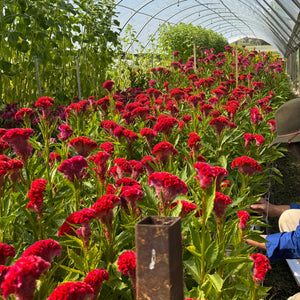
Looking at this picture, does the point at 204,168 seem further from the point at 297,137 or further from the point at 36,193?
the point at 297,137

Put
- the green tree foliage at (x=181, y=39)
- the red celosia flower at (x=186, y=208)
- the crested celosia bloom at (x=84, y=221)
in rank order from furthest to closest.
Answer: the green tree foliage at (x=181, y=39) → the red celosia flower at (x=186, y=208) → the crested celosia bloom at (x=84, y=221)

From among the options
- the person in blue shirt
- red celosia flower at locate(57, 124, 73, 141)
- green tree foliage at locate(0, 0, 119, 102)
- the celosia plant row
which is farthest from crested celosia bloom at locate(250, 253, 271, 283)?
green tree foliage at locate(0, 0, 119, 102)

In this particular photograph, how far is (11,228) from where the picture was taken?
1734 mm

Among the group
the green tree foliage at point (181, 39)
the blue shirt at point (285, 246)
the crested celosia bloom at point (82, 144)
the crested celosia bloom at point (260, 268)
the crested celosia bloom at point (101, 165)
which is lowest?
the blue shirt at point (285, 246)

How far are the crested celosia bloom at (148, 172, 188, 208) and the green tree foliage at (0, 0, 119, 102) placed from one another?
366cm

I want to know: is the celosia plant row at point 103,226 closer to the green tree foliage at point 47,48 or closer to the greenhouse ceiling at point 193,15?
the green tree foliage at point 47,48

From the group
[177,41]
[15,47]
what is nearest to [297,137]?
[15,47]

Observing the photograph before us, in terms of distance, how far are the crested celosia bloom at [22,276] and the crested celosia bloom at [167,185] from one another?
0.57 m

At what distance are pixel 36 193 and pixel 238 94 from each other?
3.35 metres

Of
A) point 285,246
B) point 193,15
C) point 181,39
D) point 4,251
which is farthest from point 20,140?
point 193,15

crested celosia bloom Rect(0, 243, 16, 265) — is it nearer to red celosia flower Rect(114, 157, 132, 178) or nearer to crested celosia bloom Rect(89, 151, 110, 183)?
crested celosia bloom Rect(89, 151, 110, 183)

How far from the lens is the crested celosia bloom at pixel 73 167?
1604mm

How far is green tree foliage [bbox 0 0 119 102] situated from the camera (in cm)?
485

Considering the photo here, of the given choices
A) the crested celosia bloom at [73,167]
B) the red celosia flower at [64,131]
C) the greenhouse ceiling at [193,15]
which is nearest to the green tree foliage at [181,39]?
the greenhouse ceiling at [193,15]
